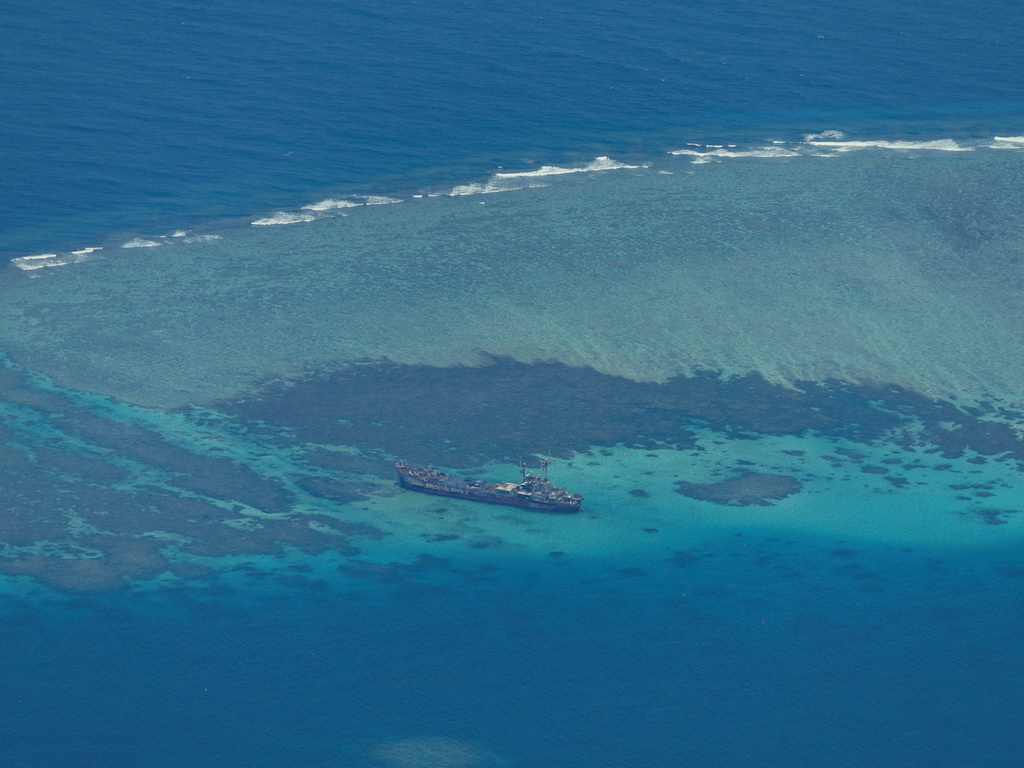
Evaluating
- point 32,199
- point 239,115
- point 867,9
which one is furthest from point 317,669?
point 867,9

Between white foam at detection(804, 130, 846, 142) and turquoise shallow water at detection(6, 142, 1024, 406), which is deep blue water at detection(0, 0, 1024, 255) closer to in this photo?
white foam at detection(804, 130, 846, 142)

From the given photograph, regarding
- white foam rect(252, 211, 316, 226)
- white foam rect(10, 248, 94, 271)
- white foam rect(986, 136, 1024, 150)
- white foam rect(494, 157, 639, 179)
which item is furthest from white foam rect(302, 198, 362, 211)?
white foam rect(986, 136, 1024, 150)

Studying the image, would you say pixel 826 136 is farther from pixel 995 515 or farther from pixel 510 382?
pixel 995 515

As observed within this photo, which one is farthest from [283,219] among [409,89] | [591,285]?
[591,285]

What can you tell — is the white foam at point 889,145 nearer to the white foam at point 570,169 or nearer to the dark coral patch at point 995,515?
the white foam at point 570,169

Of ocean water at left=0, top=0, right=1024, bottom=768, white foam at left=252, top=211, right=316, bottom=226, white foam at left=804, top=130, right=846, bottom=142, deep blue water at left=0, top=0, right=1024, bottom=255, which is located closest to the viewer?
ocean water at left=0, top=0, right=1024, bottom=768

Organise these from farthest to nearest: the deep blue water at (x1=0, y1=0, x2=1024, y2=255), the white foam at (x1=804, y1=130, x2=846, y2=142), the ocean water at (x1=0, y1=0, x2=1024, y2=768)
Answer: the white foam at (x1=804, y1=130, x2=846, y2=142)
the deep blue water at (x1=0, y1=0, x2=1024, y2=255)
the ocean water at (x1=0, y1=0, x2=1024, y2=768)
